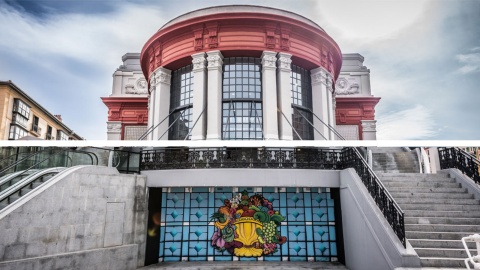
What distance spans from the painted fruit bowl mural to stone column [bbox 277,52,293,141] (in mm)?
3544

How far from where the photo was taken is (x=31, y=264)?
7195 mm

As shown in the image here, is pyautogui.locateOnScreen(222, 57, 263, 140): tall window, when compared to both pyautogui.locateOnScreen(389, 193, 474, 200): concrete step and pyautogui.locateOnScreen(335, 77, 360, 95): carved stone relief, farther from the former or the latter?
pyautogui.locateOnScreen(335, 77, 360, 95): carved stone relief

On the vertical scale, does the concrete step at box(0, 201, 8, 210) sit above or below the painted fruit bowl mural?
above

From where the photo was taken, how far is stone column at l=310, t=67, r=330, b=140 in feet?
49.6

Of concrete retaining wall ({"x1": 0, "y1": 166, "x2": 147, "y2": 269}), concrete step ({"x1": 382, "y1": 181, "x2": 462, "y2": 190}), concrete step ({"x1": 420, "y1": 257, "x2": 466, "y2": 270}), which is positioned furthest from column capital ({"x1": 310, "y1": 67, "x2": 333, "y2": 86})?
concrete step ({"x1": 420, "y1": 257, "x2": 466, "y2": 270})

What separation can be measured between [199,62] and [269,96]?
140 inches

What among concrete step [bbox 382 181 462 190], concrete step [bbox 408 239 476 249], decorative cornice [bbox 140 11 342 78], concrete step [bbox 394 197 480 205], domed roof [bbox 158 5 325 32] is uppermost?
domed roof [bbox 158 5 325 32]

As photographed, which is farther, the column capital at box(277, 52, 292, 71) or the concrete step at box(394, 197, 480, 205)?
the column capital at box(277, 52, 292, 71)

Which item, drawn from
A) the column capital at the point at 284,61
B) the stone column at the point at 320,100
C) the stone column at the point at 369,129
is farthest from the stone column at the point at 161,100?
the stone column at the point at 369,129

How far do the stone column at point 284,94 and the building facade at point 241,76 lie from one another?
4 cm

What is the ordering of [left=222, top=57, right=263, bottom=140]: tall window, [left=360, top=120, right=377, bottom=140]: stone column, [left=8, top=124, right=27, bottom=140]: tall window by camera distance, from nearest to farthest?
[left=222, top=57, right=263, bottom=140]: tall window < [left=360, top=120, right=377, bottom=140]: stone column < [left=8, top=124, right=27, bottom=140]: tall window

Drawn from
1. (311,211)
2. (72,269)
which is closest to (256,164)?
(311,211)

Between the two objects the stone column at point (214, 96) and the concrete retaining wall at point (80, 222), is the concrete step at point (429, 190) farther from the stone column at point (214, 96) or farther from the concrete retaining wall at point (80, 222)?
the concrete retaining wall at point (80, 222)

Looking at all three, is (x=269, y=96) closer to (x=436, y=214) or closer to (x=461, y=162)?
(x=461, y=162)
